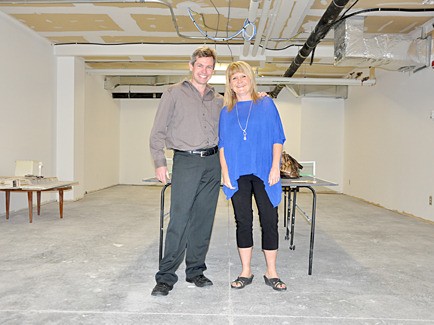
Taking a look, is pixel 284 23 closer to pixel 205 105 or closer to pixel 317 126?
pixel 205 105

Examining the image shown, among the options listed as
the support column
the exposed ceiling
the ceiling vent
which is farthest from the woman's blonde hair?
the support column

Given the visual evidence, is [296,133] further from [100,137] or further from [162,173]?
[162,173]

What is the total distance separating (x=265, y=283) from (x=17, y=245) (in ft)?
7.36

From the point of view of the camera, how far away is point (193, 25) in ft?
18.0

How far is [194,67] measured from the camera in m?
2.29

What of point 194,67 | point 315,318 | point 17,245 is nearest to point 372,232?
point 315,318

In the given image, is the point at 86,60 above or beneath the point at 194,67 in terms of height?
above

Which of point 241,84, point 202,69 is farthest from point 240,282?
point 202,69

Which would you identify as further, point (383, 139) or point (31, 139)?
point (383, 139)

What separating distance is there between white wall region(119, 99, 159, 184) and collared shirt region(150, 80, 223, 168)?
8461 millimetres

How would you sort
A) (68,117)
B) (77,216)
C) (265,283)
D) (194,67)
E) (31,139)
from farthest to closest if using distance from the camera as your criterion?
(68,117), (31,139), (77,216), (265,283), (194,67)

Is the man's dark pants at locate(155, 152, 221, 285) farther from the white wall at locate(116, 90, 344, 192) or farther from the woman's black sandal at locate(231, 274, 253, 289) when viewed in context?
the white wall at locate(116, 90, 344, 192)

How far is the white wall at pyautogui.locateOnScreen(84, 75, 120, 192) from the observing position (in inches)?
324

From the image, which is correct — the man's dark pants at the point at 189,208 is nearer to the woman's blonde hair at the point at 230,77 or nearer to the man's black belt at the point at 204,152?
the man's black belt at the point at 204,152
